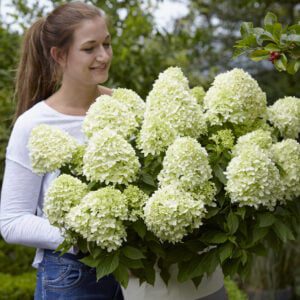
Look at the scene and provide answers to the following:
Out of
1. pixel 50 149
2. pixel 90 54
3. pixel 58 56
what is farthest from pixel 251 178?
pixel 58 56

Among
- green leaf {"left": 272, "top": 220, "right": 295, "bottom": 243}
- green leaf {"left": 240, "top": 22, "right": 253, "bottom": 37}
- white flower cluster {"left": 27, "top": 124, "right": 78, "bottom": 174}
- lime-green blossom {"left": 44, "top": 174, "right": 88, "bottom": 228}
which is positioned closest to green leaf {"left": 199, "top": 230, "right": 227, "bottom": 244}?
green leaf {"left": 272, "top": 220, "right": 295, "bottom": 243}

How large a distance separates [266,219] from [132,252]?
1.34ft

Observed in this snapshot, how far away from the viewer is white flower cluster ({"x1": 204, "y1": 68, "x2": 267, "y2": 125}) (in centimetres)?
221

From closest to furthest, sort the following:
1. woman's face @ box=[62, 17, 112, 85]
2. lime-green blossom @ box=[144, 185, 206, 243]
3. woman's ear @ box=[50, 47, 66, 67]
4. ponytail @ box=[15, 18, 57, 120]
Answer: lime-green blossom @ box=[144, 185, 206, 243]
woman's face @ box=[62, 17, 112, 85]
woman's ear @ box=[50, 47, 66, 67]
ponytail @ box=[15, 18, 57, 120]

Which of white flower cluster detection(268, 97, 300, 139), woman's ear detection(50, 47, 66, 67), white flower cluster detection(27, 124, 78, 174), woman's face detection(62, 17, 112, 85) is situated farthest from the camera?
woman's ear detection(50, 47, 66, 67)

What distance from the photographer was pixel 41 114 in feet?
8.75

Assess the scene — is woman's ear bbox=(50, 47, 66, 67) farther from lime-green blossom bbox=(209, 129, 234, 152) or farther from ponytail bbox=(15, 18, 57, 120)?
lime-green blossom bbox=(209, 129, 234, 152)

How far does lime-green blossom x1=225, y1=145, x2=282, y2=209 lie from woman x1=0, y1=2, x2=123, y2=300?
0.72 meters

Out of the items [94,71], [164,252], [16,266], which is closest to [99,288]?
[164,252]

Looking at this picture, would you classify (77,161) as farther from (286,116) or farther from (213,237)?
(286,116)

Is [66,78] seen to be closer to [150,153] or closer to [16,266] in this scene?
[150,153]

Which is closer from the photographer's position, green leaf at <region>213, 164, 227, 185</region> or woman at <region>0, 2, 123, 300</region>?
green leaf at <region>213, 164, 227, 185</region>

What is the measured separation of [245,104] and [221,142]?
0.52 feet

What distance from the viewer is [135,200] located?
6.68ft
